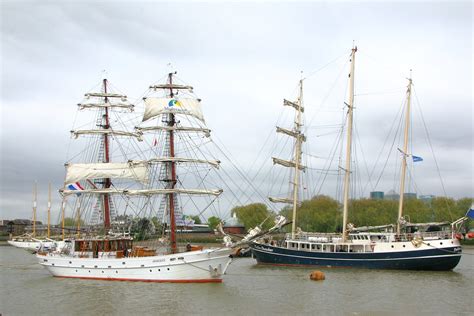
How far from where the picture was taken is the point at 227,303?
121 ft

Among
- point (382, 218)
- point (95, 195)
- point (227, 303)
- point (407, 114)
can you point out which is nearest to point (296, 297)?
point (227, 303)

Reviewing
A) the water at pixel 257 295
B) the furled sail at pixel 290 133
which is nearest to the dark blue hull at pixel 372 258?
the water at pixel 257 295

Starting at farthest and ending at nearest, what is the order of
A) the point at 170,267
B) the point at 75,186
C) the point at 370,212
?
the point at 370,212
the point at 75,186
the point at 170,267

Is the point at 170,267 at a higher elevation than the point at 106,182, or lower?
lower

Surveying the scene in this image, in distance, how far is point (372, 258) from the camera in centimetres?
5803

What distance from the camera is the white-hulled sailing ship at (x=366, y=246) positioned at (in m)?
55.4

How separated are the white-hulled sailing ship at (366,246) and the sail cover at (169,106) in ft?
67.3

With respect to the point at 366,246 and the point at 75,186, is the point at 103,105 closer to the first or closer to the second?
the point at 75,186

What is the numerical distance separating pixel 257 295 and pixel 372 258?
21863 mm

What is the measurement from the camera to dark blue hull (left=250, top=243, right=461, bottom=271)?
55.2 metres

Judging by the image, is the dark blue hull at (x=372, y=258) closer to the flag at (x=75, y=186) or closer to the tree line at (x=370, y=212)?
the flag at (x=75, y=186)

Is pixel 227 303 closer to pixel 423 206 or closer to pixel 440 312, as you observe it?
pixel 440 312

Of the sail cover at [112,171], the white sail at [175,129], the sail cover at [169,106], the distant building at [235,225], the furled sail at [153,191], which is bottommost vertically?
the distant building at [235,225]

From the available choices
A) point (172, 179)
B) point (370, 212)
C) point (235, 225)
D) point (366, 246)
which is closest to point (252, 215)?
point (235, 225)
